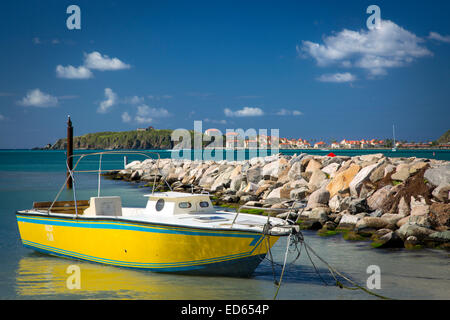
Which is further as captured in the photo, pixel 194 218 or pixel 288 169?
pixel 288 169

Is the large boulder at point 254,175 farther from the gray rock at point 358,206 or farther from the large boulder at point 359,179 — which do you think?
the gray rock at point 358,206

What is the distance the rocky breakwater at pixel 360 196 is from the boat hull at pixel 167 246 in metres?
1.63

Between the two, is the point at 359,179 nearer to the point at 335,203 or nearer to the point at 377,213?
the point at 335,203

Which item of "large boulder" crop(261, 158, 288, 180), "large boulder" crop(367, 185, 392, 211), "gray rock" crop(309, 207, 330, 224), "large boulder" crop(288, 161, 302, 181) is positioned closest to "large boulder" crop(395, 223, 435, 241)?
"large boulder" crop(367, 185, 392, 211)

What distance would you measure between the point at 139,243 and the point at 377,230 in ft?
30.1

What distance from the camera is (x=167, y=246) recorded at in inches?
461

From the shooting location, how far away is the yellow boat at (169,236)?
11.3 m

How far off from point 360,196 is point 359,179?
1157 millimetres

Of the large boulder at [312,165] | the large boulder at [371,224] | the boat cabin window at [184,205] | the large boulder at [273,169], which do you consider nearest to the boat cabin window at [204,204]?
the boat cabin window at [184,205]

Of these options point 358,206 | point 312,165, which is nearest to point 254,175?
point 312,165

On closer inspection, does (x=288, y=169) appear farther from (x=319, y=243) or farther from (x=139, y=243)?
(x=139, y=243)

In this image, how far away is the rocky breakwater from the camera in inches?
632

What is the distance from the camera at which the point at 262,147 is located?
107 meters

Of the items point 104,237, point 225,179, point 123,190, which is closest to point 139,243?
point 104,237
